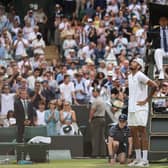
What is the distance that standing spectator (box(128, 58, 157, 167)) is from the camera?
17.1 meters

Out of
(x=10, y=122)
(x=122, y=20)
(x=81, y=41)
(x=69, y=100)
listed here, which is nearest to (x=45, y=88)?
(x=69, y=100)

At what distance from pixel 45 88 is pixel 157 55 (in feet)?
21.8

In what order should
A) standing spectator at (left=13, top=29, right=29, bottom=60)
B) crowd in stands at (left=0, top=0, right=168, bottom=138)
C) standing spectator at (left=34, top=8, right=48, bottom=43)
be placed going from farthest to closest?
standing spectator at (left=34, top=8, right=48, bottom=43), standing spectator at (left=13, top=29, right=29, bottom=60), crowd in stands at (left=0, top=0, right=168, bottom=138)

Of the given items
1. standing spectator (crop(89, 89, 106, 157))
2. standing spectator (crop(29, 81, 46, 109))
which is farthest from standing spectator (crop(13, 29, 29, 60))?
standing spectator (crop(89, 89, 106, 157))

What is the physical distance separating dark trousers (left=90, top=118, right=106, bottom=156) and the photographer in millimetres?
3570

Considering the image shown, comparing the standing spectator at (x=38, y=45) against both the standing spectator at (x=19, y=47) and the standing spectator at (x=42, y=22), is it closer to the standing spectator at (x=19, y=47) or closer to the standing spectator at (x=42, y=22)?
the standing spectator at (x=19, y=47)

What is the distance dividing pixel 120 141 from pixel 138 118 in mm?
1781

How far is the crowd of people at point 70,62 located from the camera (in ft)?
73.7

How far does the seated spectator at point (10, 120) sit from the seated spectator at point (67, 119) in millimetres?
1291

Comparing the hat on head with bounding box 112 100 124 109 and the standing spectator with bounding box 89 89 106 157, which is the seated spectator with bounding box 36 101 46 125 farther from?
the hat on head with bounding box 112 100 124 109

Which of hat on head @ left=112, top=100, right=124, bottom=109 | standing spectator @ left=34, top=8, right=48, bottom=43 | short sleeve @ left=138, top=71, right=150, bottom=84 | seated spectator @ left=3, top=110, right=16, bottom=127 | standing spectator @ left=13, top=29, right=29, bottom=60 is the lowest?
seated spectator @ left=3, top=110, right=16, bottom=127

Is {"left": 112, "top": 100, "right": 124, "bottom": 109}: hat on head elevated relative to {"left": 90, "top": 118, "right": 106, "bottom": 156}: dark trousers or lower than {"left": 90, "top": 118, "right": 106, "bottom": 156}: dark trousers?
elevated

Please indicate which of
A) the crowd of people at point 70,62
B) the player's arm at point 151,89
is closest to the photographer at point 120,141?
the crowd of people at point 70,62

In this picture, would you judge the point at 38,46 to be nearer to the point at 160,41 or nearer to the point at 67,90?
the point at 67,90
